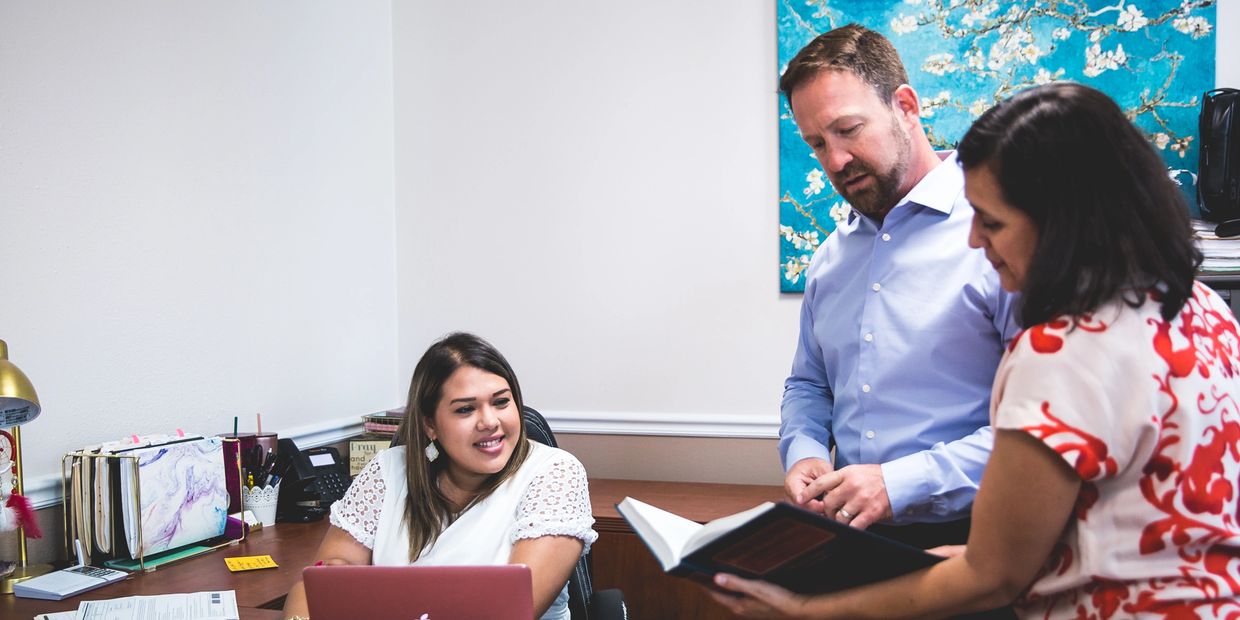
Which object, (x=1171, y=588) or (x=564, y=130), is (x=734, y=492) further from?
(x=1171, y=588)

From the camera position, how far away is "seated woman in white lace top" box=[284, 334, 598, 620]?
1818 millimetres

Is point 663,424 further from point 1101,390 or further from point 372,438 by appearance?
point 1101,390

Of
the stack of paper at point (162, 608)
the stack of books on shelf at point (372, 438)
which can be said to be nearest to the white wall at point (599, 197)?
the stack of books on shelf at point (372, 438)

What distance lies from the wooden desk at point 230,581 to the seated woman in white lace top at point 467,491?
4.0 inches

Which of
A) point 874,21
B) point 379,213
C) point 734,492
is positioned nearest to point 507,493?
point 734,492

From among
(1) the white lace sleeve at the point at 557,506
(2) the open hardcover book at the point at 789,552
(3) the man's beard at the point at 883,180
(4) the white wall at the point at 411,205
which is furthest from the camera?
(4) the white wall at the point at 411,205

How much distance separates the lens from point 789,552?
1098mm

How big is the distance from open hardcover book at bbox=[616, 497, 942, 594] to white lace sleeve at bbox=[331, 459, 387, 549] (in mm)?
910

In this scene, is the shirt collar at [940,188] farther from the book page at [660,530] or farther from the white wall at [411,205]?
the white wall at [411,205]

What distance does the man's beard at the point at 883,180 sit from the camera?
1.65 metres

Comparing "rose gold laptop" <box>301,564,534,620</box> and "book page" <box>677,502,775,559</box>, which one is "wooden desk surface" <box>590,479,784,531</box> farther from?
"book page" <box>677,502,775,559</box>

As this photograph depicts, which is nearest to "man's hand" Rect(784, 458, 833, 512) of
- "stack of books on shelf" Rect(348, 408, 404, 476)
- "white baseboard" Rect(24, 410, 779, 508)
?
"white baseboard" Rect(24, 410, 779, 508)

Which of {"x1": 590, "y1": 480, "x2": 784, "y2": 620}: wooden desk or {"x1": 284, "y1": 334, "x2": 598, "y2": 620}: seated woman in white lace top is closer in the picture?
{"x1": 284, "y1": 334, "x2": 598, "y2": 620}: seated woman in white lace top

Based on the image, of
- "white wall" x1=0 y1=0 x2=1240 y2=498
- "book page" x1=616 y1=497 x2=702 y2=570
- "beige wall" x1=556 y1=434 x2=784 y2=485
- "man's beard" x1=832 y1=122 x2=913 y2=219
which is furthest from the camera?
"beige wall" x1=556 y1=434 x2=784 y2=485
